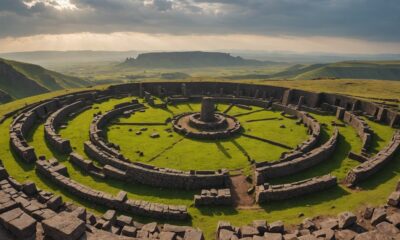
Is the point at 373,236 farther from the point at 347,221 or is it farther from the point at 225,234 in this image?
the point at 225,234

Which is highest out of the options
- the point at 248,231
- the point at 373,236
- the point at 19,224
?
the point at 19,224

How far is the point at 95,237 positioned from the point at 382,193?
25639mm

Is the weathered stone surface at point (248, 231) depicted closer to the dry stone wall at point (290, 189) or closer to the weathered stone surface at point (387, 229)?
the dry stone wall at point (290, 189)

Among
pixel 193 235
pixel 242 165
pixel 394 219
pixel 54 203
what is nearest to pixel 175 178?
pixel 242 165

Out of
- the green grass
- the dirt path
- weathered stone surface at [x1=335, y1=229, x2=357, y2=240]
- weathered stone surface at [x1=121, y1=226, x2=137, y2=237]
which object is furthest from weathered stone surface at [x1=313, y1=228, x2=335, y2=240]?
the green grass

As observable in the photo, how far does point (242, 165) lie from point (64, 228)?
23831mm

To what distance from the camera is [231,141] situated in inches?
1700

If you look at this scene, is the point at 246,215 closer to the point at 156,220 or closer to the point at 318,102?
the point at 156,220

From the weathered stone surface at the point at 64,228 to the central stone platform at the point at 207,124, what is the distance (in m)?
30.4

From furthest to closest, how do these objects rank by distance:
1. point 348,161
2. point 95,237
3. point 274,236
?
point 348,161, point 274,236, point 95,237

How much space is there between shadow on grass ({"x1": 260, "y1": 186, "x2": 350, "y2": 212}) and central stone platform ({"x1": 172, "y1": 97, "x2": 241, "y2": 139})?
1980 cm

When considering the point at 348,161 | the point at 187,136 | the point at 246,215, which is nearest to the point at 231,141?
the point at 187,136

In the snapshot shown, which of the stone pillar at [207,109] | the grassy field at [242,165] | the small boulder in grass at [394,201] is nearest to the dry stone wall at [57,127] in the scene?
the grassy field at [242,165]

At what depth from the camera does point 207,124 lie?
4775cm
